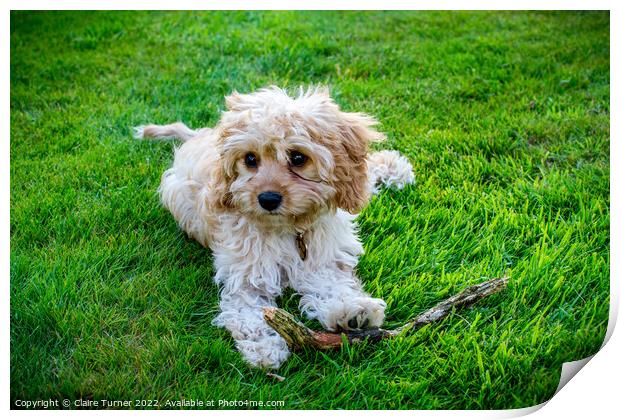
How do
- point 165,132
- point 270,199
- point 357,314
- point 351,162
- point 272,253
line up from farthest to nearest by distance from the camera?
point 165,132 → point 272,253 → point 351,162 → point 357,314 → point 270,199

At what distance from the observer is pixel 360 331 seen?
3168 mm

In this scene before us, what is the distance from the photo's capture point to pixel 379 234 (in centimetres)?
389

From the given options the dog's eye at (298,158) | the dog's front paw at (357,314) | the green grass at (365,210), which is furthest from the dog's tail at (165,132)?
the dog's front paw at (357,314)

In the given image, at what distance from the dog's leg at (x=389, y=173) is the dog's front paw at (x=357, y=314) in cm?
124

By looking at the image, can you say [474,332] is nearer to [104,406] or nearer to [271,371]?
[271,371]

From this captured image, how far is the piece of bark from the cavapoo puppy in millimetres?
73

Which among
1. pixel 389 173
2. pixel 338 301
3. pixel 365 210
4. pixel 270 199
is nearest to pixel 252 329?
pixel 338 301

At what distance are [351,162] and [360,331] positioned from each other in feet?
2.74

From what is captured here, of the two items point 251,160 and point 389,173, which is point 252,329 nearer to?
point 251,160

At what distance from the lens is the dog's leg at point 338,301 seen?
3.19m

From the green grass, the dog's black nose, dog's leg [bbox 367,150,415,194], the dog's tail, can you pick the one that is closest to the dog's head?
the dog's black nose

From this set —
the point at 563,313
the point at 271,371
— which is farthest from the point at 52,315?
the point at 563,313

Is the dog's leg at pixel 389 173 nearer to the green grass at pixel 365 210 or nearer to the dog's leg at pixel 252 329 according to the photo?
the green grass at pixel 365 210
